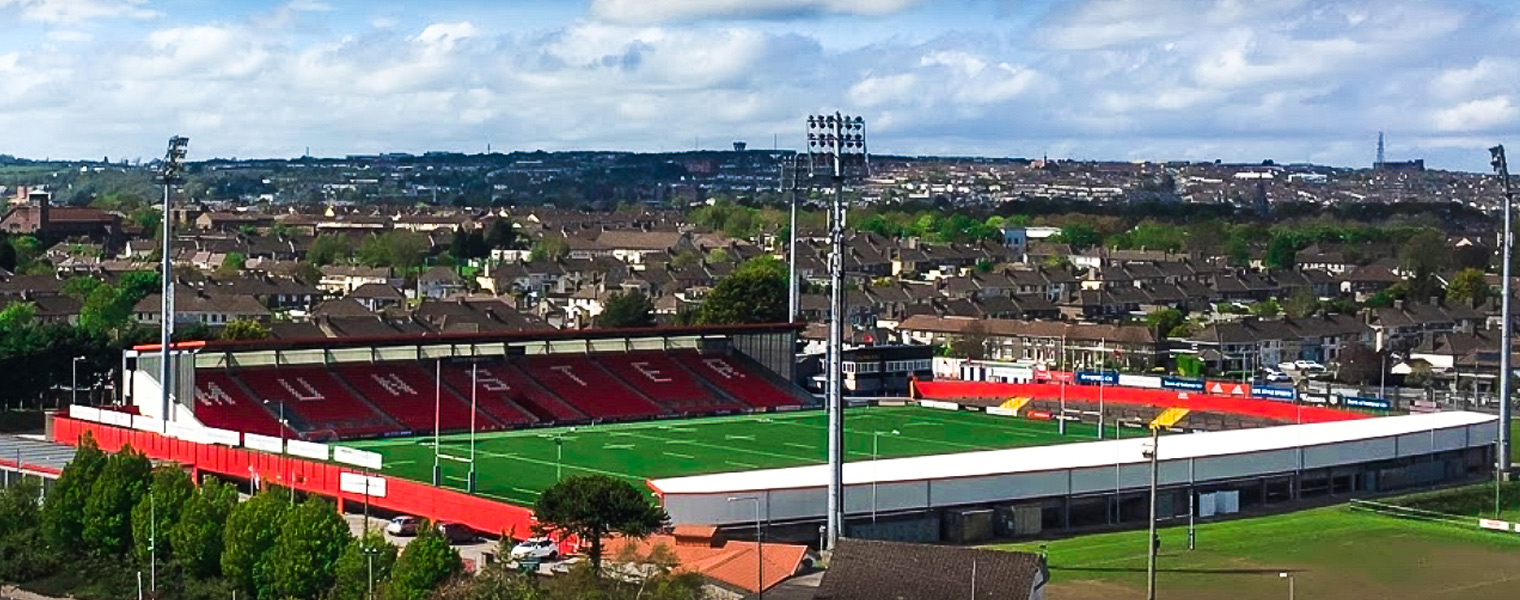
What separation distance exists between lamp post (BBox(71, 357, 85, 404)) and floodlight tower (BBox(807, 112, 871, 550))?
28826 mm

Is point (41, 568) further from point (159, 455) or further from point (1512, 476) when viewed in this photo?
point (1512, 476)

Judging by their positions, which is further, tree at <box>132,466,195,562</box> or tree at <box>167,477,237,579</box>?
tree at <box>132,466,195,562</box>

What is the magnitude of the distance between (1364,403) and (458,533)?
32201 millimetres

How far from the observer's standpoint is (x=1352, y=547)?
41.3 meters

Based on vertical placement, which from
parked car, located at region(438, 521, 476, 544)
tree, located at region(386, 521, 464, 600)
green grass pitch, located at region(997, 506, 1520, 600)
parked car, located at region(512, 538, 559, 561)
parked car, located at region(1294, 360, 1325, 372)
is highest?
tree, located at region(386, 521, 464, 600)

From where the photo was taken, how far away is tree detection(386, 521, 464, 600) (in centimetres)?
2989

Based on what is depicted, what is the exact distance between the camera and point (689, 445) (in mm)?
55125

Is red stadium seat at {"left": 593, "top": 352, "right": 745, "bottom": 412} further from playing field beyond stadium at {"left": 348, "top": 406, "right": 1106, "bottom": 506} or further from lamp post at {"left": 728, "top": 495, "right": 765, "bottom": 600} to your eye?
lamp post at {"left": 728, "top": 495, "right": 765, "bottom": 600}

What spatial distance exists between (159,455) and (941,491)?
16656 mm

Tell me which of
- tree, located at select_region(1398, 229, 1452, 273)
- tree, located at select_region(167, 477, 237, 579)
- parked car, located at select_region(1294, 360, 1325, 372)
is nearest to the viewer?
tree, located at select_region(167, 477, 237, 579)

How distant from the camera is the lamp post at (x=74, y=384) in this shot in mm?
62312

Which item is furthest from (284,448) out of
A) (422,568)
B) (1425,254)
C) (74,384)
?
(1425,254)

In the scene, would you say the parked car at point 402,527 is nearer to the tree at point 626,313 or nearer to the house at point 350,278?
the tree at point 626,313

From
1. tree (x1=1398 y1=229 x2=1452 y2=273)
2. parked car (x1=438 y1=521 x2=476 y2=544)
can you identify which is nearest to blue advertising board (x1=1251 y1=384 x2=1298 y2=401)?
parked car (x1=438 y1=521 x2=476 y2=544)
